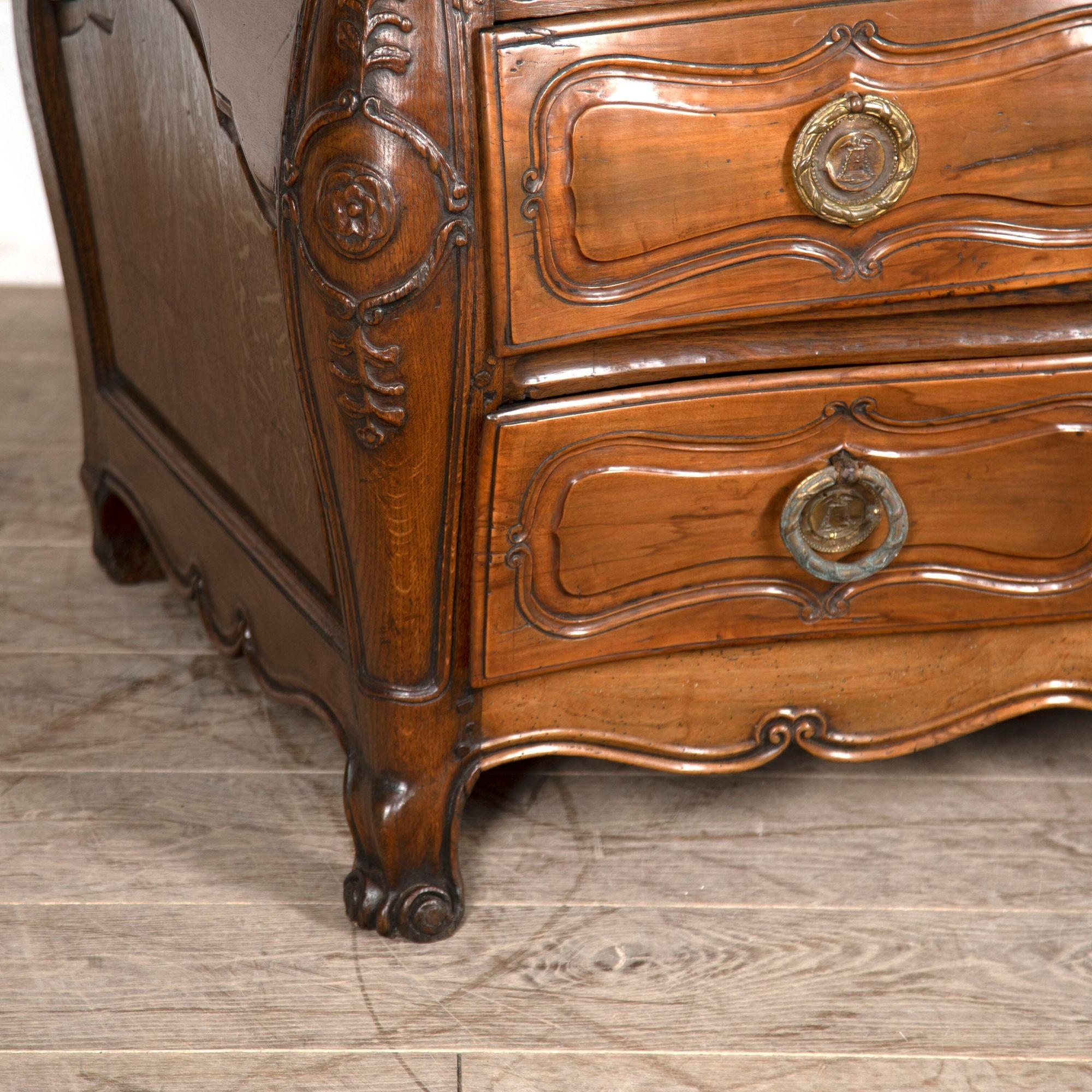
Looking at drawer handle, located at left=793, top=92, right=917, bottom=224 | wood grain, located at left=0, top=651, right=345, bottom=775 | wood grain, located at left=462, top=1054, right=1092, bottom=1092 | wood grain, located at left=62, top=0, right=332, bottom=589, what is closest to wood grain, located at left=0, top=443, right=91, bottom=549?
wood grain, located at left=0, top=651, right=345, bottom=775

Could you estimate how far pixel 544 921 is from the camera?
1090 mm

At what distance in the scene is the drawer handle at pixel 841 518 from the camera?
0.97m

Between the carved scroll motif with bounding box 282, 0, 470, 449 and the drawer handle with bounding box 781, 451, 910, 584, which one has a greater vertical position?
the carved scroll motif with bounding box 282, 0, 470, 449

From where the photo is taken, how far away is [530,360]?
3.01 feet

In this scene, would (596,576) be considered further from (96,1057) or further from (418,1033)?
(96,1057)

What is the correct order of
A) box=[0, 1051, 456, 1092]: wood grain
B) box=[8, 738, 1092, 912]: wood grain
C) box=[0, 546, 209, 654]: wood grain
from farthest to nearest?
box=[0, 546, 209, 654]: wood grain, box=[8, 738, 1092, 912]: wood grain, box=[0, 1051, 456, 1092]: wood grain

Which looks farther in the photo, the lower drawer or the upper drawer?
the lower drawer

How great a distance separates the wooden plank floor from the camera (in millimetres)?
962

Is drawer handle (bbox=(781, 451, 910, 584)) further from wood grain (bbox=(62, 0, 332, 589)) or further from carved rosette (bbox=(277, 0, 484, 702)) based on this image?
wood grain (bbox=(62, 0, 332, 589))

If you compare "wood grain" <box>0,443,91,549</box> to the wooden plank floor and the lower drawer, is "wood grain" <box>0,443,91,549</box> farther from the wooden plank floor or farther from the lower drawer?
the lower drawer

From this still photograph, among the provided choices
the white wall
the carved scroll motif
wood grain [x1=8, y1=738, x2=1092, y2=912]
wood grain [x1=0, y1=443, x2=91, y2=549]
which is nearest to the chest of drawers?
the carved scroll motif

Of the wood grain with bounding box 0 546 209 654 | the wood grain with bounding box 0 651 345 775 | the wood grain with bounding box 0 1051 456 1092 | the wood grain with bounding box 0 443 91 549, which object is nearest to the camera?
the wood grain with bounding box 0 1051 456 1092

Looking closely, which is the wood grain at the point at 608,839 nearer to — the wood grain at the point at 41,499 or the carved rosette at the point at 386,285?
the carved rosette at the point at 386,285

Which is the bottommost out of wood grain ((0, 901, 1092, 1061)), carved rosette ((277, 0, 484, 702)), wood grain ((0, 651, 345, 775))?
wood grain ((0, 651, 345, 775))
